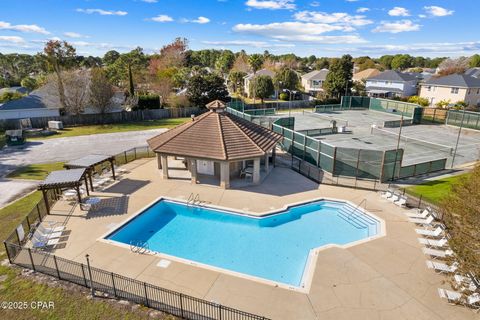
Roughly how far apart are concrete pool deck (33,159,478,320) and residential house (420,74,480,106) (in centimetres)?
5516

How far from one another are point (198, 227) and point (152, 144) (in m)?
10.0

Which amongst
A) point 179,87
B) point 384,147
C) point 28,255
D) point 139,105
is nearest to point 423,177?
point 384,147

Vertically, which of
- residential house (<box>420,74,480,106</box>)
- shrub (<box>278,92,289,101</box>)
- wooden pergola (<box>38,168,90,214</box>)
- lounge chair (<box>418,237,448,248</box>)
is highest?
residential house (<box>420,74,480,106</box>)

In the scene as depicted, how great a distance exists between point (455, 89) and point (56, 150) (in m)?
71.3

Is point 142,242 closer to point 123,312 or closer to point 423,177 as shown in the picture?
point 123,312

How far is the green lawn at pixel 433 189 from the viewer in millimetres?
20381

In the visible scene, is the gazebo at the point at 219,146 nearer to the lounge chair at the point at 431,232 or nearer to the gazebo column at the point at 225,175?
the gazebo column at the point at 225,175

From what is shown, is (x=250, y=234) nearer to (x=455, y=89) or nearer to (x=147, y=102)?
(x=147, y=102)

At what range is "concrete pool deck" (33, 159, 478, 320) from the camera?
11.2m

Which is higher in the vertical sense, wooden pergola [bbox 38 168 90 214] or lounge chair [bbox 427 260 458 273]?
wooden pergola [bbox 38 168 90 214]

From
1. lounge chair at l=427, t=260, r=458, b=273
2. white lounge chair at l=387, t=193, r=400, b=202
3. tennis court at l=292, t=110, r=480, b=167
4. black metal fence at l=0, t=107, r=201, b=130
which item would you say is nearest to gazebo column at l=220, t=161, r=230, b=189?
white lounge chair at l=387, t=193, r=400, b=202

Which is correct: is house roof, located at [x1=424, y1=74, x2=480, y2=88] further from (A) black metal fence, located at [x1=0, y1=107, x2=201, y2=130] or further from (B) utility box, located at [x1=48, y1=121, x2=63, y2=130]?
(B) utility box, located at [x1=48, y1=121, x2=63, y2=130]

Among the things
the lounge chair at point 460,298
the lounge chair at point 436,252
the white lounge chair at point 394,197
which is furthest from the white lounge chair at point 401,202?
the lounge chair at point 460,298

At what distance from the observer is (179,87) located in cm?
7025
